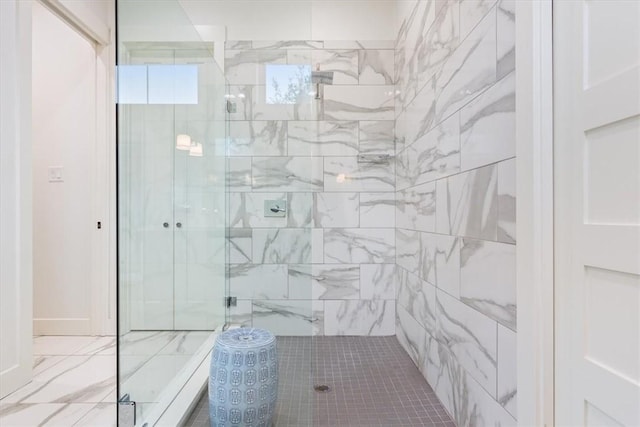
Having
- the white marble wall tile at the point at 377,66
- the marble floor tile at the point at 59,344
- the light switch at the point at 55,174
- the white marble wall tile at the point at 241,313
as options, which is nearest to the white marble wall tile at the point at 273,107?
the white marble wall tile at the point at 377,66

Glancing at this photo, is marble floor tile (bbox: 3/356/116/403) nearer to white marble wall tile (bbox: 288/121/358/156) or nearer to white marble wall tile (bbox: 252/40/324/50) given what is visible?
white marble wall tile (bbox: 288/121/358/156)

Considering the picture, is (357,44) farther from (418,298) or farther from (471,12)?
(418,298)

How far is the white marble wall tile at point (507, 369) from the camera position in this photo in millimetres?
995

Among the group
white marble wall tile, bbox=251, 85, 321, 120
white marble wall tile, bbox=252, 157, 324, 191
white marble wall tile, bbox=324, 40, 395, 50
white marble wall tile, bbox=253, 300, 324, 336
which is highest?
white marble wall tile, bbox=324, 40, 395, 50

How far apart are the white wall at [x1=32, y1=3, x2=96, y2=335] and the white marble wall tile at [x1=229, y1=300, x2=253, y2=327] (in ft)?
3.71

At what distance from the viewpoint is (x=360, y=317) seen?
7.83ft

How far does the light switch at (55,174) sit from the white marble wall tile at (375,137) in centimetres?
226

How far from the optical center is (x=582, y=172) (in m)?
0.83

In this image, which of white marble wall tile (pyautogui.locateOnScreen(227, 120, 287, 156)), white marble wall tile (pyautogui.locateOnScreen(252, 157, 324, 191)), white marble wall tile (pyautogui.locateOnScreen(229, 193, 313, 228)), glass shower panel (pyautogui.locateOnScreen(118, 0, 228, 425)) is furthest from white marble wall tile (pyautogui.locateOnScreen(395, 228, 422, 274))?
glass shower panel (pyautogui.locateOnScreen(118, 0, 228, 425))

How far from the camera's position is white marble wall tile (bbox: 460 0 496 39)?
3.82ft

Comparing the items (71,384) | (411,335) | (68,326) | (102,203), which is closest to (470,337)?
(411,335)

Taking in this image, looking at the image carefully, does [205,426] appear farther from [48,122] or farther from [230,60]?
[48,122]

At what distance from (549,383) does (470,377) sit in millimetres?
402

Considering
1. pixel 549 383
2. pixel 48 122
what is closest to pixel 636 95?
pixel 549 383
